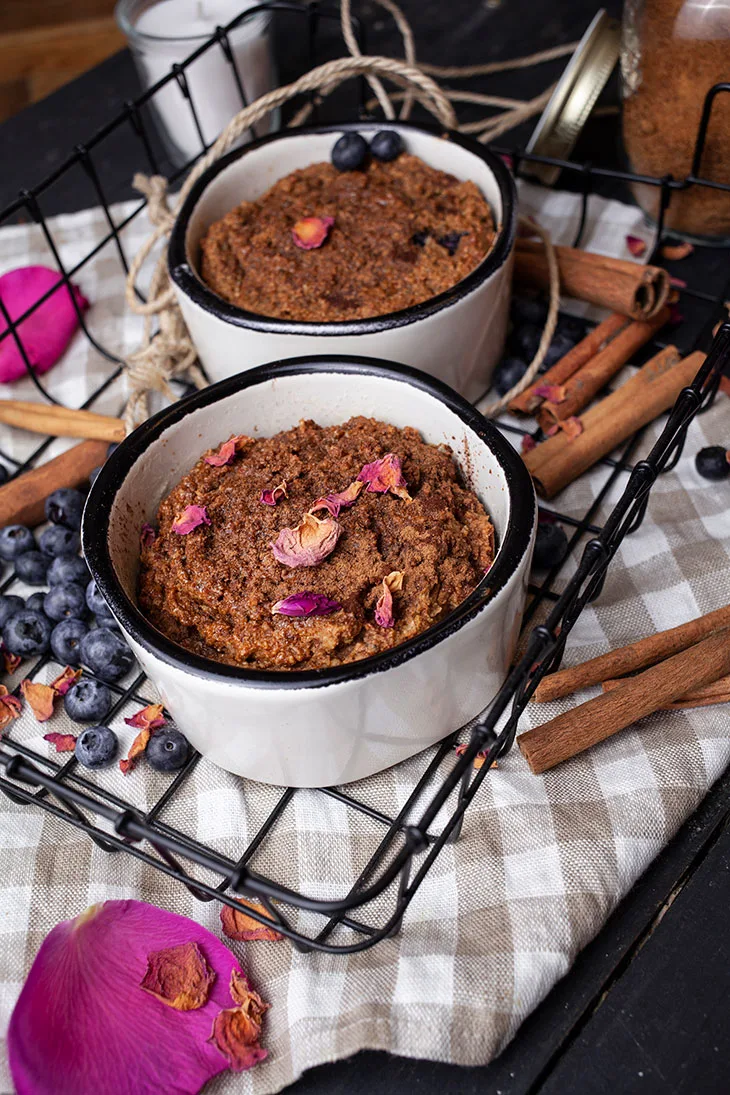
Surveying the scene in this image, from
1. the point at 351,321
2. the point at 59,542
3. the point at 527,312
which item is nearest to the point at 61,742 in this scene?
the point at 59,542

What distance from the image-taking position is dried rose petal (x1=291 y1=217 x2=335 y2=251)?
148cm

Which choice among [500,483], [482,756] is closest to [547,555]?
[500,483]

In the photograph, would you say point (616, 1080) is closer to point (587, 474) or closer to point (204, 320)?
point (587, 474)

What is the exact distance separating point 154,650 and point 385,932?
0.34m

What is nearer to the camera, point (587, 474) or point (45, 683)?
point (45, 683)

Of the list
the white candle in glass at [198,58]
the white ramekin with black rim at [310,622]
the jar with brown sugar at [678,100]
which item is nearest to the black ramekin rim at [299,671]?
the white ramekin with black rim at [310,622]

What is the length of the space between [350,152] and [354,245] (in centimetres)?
20

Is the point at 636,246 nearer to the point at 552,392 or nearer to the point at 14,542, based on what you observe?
the point at 552,392

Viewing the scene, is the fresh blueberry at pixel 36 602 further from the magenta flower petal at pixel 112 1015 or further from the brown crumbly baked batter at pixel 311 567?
the magenta flower petal at pixel 112 1015

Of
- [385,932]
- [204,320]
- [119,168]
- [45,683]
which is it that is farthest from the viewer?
[119,168]

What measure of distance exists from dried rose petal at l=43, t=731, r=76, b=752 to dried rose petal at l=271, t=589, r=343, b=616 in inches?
12.8

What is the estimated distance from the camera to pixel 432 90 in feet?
5.02

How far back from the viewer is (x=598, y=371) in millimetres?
1489

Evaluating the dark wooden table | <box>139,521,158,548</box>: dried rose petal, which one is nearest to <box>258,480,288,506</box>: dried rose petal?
<box>139,521,158,548</box>: dried rose petal
